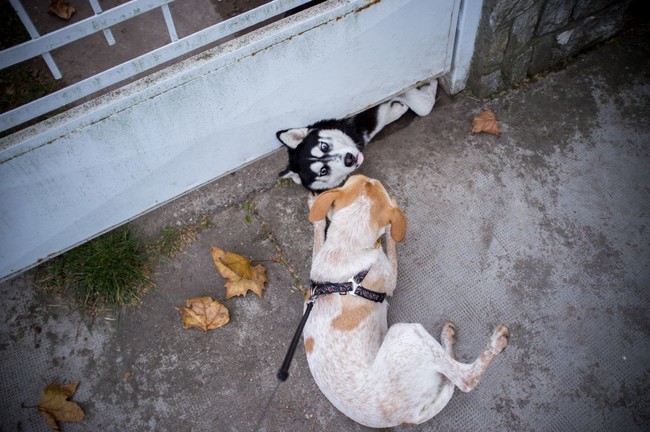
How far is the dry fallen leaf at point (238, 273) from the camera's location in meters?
3.38

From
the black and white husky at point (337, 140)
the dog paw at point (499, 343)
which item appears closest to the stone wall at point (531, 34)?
the black and white husky at point (337, 140)

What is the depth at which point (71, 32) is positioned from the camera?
94.7 inches

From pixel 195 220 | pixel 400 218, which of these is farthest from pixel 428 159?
pixel 195 220

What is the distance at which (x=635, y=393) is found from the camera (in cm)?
297

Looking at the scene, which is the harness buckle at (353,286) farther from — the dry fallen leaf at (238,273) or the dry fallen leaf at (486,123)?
the dry fallen leaf at (486,123)

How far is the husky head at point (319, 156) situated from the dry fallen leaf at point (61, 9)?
2.67 metres

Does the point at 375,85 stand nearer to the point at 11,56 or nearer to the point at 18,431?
the point at 11,56

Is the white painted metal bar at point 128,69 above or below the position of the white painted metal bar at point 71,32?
below

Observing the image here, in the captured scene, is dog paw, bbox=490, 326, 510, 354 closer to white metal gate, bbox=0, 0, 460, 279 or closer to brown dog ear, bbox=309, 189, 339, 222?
brown dog ear, bbox=309, 189, 339, 222

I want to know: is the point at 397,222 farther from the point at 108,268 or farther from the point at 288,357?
the point at 108,268

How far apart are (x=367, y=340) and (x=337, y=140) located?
1501mm

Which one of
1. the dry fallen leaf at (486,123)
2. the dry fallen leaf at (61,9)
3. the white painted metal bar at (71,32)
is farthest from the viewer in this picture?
the dry fallen leaf at (61,9)

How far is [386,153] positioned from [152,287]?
6.98ft

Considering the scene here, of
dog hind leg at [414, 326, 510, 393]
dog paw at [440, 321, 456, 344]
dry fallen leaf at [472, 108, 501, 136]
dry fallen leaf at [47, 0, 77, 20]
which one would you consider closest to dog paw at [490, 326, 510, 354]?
dog hind leg at [414, 326, 510, 393]
